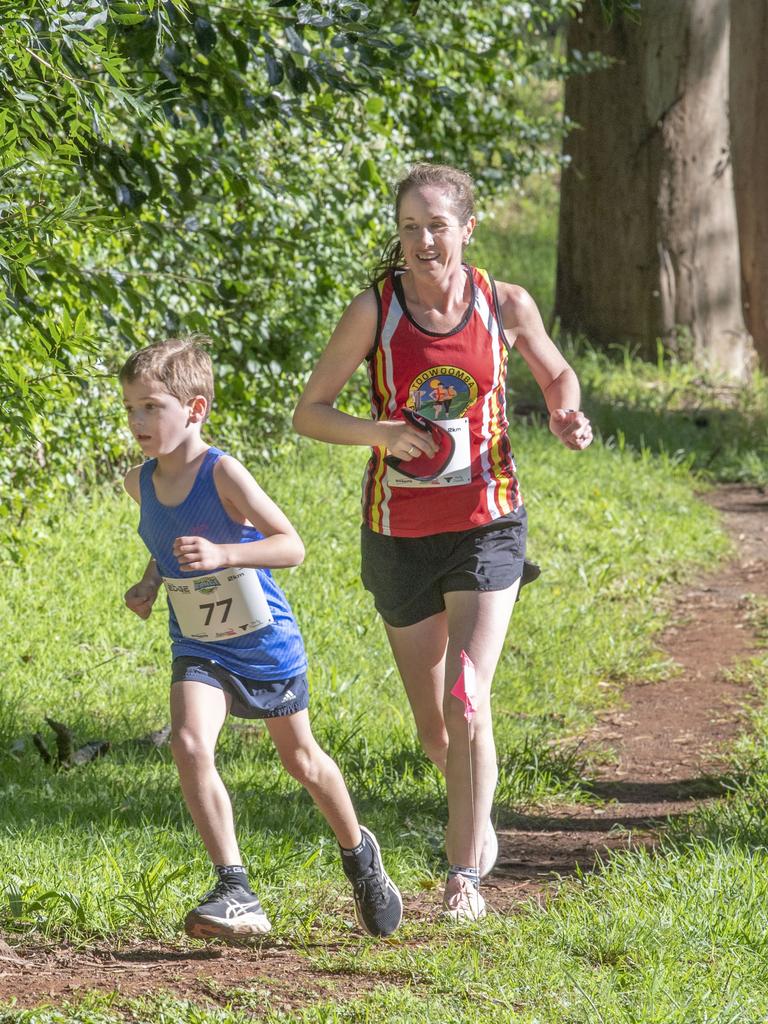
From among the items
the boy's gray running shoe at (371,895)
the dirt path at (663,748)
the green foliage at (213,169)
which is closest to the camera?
the boy's gray running shoe at (371,895)

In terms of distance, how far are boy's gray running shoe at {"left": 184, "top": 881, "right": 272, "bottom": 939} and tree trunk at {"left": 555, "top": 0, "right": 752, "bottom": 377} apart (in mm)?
10802

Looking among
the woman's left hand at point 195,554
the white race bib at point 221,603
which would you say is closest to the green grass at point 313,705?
the white race bib at point 221,603

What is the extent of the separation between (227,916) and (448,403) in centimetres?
163

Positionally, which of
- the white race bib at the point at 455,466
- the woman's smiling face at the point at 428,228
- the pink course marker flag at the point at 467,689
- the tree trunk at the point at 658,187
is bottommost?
the pink course marker flag at the point at 467,689

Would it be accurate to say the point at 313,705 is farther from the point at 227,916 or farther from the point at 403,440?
the point at 227,916

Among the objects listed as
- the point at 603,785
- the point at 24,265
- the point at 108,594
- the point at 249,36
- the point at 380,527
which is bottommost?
the point at 603,785

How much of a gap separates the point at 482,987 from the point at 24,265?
2.40 metres

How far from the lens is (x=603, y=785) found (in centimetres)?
582

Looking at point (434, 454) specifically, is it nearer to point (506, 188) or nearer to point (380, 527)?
point (380, 527)

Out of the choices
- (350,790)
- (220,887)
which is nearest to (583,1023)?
(220,887)

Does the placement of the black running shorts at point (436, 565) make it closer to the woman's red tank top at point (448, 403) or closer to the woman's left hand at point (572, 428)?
the woman's red tank top at point (448, 403)

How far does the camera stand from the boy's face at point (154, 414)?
380cm

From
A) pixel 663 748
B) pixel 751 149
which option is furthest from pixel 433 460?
pixel 751 149

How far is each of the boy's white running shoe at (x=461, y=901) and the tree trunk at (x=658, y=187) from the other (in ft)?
33.5
